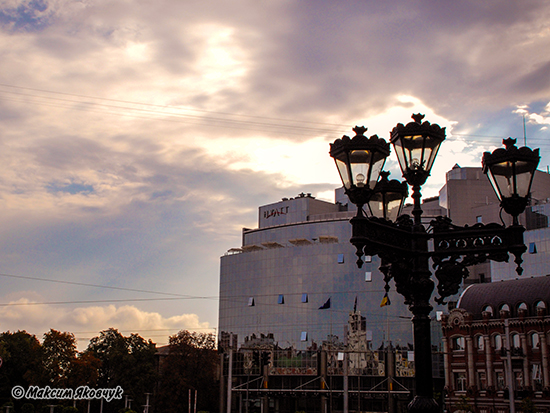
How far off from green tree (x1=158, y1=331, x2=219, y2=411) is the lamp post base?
273 ft

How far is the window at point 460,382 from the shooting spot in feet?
221

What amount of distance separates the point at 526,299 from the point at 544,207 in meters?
29.9

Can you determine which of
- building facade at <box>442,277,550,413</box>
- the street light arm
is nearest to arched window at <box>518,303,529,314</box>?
building facade at <box>442,277,550,413</box>

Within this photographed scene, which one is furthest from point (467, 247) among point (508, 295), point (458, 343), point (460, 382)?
point (458, 343)

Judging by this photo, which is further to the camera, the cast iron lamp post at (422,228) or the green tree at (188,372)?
the green tree at (188,372)

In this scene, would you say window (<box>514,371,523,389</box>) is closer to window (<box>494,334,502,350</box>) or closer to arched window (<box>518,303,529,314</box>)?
window (<box>494,334,502,350</box>)

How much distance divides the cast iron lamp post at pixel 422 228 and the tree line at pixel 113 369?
246 ft

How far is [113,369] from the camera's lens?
91438 millimetres

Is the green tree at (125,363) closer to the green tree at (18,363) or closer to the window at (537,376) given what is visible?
the green tree at (18,363)

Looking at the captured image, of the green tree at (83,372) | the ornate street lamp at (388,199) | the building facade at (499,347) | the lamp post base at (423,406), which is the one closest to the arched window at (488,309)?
the building facade at (499,347)

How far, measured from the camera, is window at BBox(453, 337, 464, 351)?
68.9 meters

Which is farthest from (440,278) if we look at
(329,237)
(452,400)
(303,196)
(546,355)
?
(303,196)

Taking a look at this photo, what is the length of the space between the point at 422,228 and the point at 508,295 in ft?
197

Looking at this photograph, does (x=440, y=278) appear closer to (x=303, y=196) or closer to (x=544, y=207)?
(x=544, y=207)
